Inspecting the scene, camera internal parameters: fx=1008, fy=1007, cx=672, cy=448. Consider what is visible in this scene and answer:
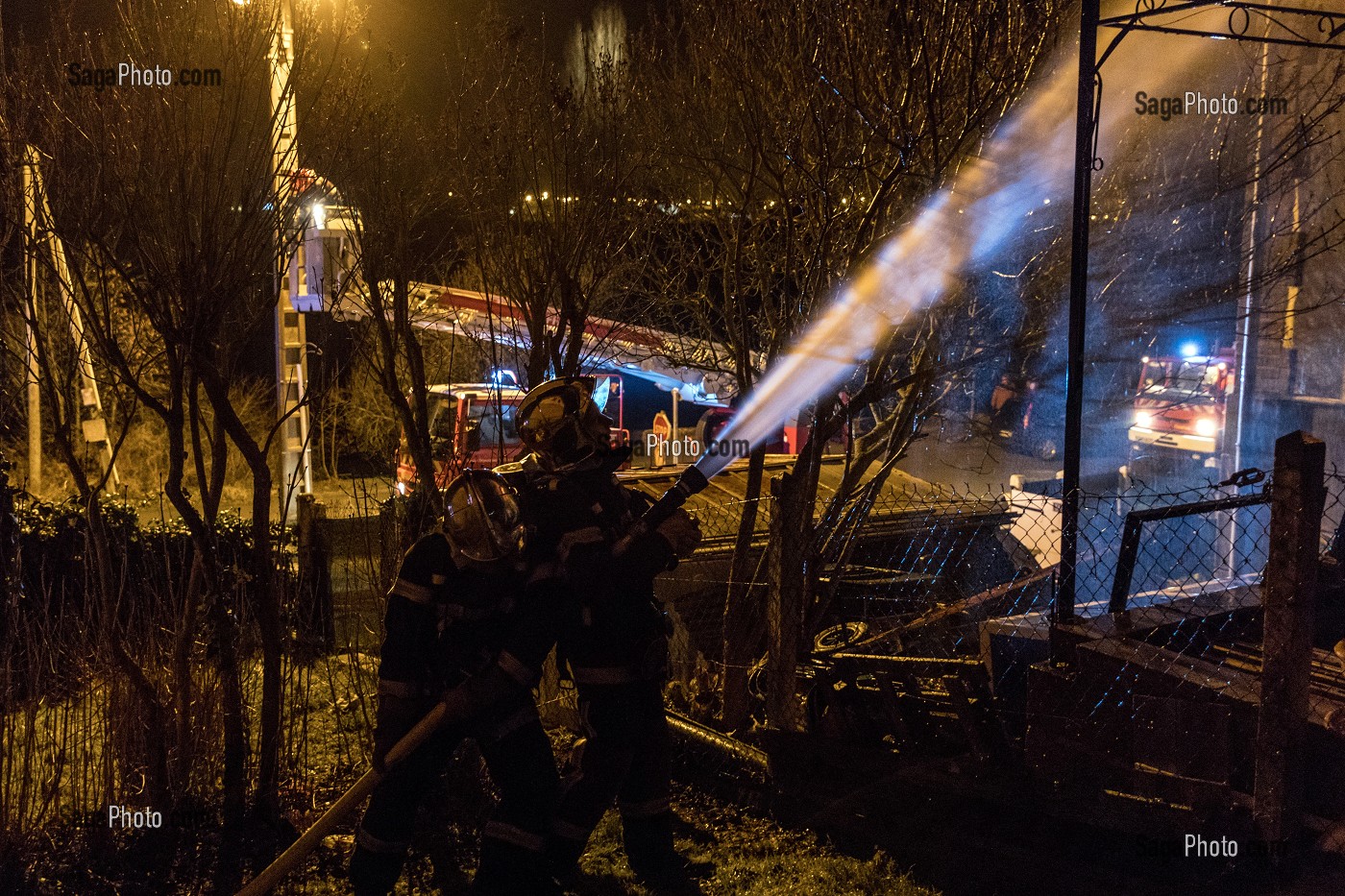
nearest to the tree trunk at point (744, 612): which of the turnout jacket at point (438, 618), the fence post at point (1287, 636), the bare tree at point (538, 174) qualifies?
the bare tree at point (538, 174)

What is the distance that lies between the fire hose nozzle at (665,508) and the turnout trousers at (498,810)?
27.1 inches

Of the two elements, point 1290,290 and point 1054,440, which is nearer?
point 1290,290

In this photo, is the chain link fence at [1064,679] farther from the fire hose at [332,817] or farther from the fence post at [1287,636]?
the fire hose at [332,817]

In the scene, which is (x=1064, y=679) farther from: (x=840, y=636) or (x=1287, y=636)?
(x=840, y=636)

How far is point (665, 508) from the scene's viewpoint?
11.7ft

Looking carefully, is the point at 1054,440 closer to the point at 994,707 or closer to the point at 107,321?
the point at 994,707

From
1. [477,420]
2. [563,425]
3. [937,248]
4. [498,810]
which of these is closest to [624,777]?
[498,810]

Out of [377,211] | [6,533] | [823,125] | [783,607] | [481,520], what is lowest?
[783,607]

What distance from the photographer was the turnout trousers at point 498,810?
3.52 meters

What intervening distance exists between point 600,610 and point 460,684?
56cm

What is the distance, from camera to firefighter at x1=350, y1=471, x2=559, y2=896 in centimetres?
346

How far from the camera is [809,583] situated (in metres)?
5.44

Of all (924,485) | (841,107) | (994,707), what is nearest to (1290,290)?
(924,485)

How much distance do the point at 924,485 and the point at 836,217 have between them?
5.29 meters
